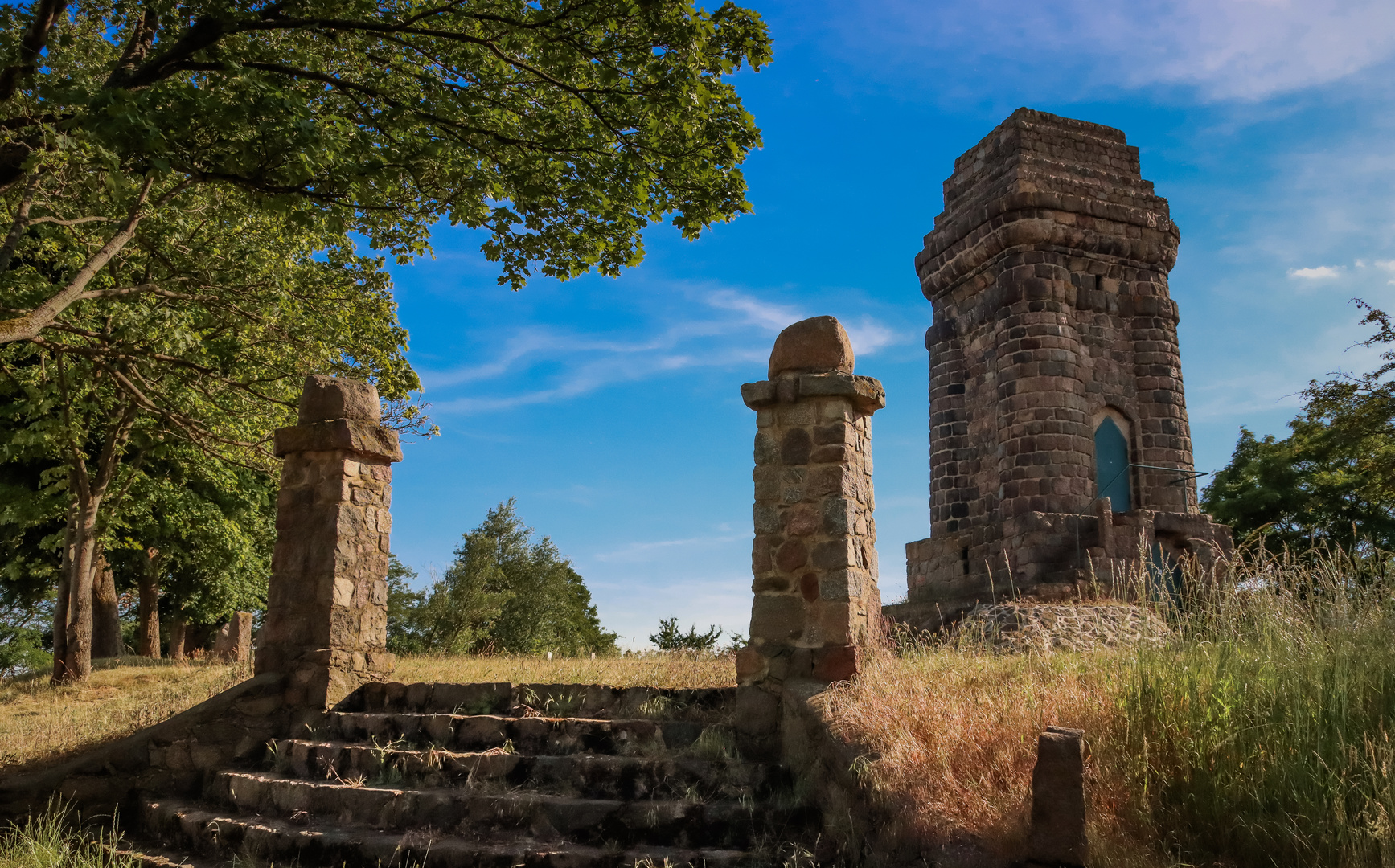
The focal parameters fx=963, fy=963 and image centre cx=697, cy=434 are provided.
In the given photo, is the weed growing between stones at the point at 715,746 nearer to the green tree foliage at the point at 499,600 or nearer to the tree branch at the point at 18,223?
the tree branch at the point at 18,223

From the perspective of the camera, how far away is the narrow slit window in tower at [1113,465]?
17234 mm

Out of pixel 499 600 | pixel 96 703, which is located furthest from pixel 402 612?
pixel 96 703

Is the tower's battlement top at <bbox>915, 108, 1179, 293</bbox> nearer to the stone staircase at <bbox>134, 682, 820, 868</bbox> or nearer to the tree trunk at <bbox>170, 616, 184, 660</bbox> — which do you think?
the stone staircase at <bbox>134, 682, 820, 868</bbox>

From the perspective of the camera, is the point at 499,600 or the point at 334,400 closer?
the point at 334,400

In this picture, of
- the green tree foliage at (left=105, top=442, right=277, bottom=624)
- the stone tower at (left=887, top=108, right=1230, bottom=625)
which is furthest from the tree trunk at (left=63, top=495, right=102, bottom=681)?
the stone tower at (left=887, top=108, right=1230, bottom=625)

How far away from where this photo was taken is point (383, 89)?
11148 millimetres

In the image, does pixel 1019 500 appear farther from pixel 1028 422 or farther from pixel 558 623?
pixel 558 623

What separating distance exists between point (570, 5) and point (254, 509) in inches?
581

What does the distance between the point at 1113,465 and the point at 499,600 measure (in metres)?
15.7

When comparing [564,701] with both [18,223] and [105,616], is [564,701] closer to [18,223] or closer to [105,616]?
[18,223]

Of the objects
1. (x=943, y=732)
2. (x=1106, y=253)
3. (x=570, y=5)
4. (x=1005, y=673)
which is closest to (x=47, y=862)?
(x=943, y=732)

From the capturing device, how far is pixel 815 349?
7.99 meters

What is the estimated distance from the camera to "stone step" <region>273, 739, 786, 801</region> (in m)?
6.75

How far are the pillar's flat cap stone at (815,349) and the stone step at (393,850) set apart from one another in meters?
3.81
